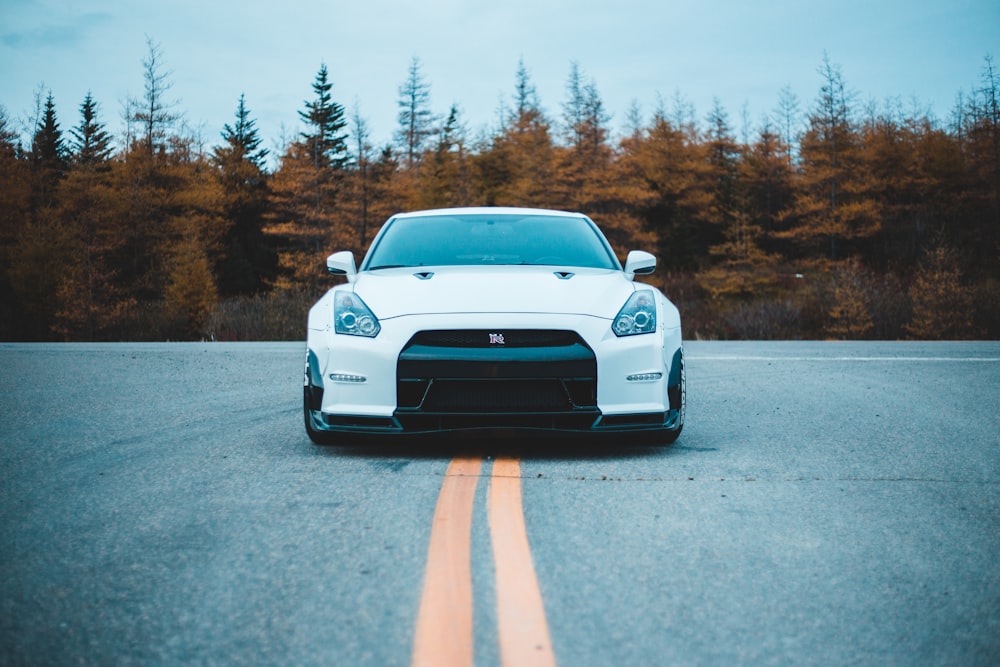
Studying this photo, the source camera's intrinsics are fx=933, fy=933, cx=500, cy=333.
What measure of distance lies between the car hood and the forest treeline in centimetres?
3345

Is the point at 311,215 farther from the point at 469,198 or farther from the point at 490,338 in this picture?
the point at 490,338

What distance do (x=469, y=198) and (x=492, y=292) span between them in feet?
190

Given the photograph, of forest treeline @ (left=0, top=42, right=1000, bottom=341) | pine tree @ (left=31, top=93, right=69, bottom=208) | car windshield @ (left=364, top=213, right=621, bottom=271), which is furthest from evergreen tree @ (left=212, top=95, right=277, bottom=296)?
car windshield @ (left=364, top=213, right=621, bottom=271)

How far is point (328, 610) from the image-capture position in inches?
101

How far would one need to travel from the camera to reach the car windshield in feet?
20.4

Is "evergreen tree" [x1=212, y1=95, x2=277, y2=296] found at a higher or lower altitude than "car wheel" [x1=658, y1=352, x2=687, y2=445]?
higher

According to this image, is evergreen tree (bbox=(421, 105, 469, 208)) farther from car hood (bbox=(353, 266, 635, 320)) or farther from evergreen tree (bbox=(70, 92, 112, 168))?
car hood (bbox=(353, 266, 635, 320))

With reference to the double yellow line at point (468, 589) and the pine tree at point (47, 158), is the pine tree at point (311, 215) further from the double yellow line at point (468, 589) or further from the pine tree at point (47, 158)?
the double yellow line at point (468, 589)

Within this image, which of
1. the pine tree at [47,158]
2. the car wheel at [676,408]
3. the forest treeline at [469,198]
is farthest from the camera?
the pine tree at [47,158]

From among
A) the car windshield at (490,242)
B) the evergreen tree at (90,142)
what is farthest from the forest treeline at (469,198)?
the car windshield at (490,242)

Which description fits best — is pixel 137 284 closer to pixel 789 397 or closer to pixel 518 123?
pixel 518 123

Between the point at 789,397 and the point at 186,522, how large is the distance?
5.98m

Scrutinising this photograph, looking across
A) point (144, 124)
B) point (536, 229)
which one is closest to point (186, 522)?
point (536, 229)

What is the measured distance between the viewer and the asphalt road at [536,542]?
237 centimetres
